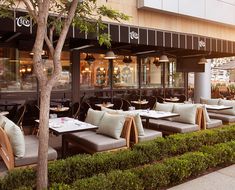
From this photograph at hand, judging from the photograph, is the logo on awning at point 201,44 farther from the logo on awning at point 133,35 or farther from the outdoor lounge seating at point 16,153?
the outdoor lounge seating at point 16,153

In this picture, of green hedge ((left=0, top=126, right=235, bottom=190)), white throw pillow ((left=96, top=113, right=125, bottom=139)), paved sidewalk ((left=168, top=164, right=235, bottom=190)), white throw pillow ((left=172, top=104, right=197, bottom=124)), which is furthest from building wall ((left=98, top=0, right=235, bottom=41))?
paved sidewalk ((left=168, top=164, right=235, bottom=190))

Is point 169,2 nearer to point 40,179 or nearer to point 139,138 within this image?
point 139,138

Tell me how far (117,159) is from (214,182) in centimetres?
154

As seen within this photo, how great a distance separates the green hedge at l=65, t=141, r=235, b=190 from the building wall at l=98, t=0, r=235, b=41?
194 inches

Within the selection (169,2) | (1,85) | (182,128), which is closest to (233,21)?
(169,2)

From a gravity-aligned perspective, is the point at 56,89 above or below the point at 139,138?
above

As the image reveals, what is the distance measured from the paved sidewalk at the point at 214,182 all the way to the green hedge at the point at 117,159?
34.1 inches

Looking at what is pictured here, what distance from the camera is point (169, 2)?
987cm

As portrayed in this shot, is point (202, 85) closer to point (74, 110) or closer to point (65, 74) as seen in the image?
point (65, 74)

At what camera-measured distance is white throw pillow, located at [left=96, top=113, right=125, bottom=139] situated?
5529mm

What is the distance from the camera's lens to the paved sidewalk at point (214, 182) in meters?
3.89

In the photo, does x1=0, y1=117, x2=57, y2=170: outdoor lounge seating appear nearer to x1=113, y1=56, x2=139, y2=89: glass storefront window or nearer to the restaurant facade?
the restaurant facade

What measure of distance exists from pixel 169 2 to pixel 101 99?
4.55m

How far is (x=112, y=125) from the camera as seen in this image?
5.62 meters
